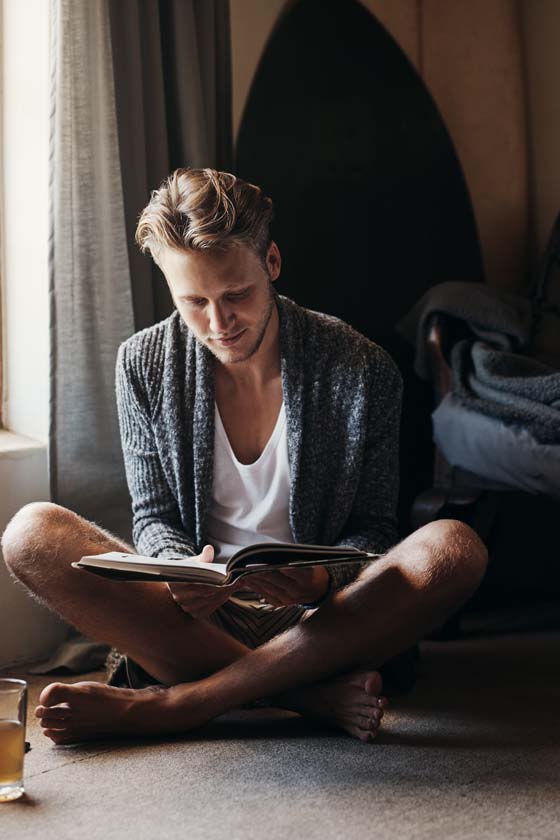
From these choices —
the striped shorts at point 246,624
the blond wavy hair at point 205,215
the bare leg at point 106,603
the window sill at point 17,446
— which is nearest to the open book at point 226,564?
the bare leg at point 106,603

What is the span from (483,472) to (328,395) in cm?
62

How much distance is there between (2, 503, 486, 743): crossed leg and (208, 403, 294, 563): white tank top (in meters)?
0.23

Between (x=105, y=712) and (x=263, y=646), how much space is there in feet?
0.90

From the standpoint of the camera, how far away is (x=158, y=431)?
2072 mm

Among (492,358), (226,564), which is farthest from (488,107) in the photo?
(226,564)

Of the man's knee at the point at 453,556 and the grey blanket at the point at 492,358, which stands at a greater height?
the grey blanket at the point at 492,358

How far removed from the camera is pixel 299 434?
6.64 ft

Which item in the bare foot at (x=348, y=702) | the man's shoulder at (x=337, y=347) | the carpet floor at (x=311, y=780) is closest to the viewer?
the carpet floor at (x=311, y=780)

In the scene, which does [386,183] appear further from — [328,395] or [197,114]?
[328,395]

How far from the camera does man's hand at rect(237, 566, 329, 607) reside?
1.70 m

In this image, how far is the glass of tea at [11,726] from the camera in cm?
151

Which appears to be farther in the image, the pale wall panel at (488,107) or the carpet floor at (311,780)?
the pale wall panel at (488,107)

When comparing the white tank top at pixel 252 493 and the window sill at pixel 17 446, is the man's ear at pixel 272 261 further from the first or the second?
the window sill at pixel 17 446

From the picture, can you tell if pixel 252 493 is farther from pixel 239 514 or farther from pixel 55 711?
pixel 55 711
